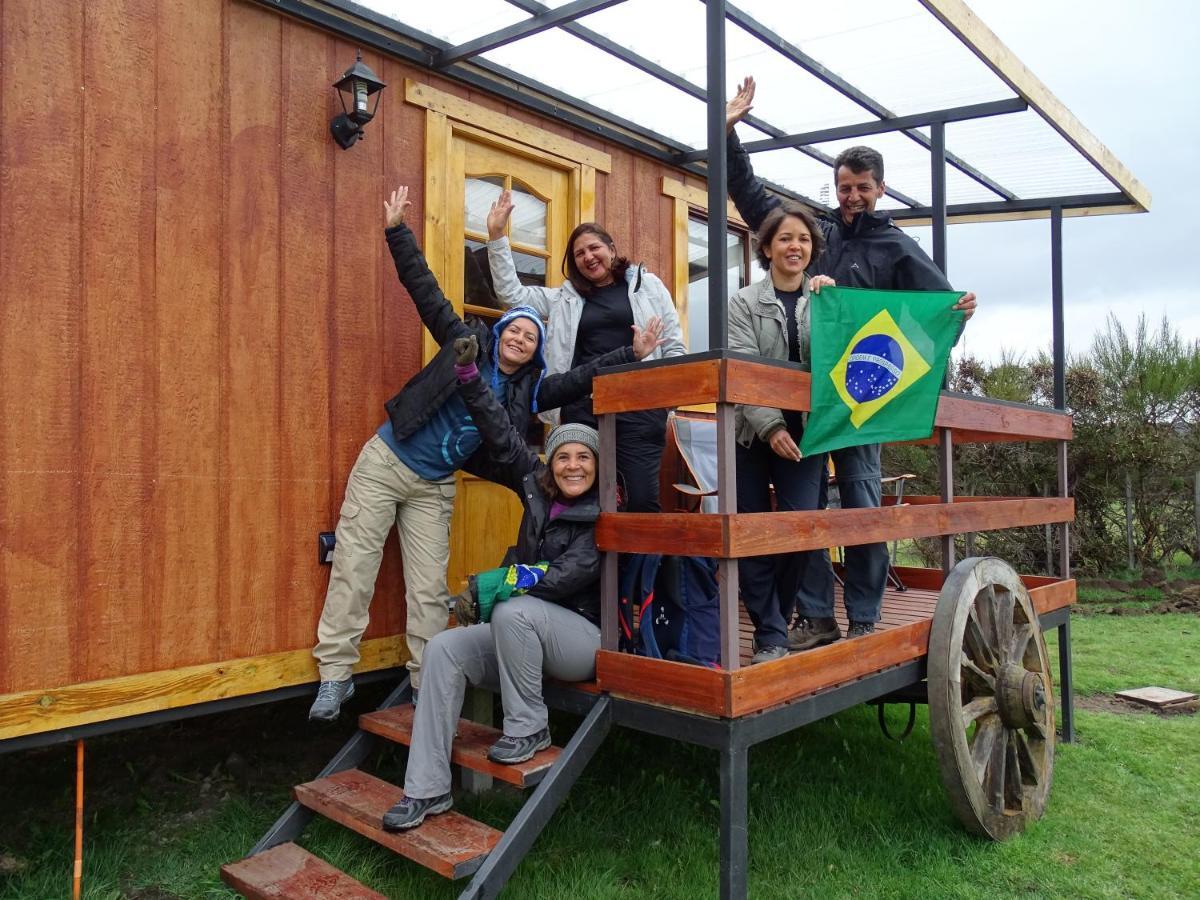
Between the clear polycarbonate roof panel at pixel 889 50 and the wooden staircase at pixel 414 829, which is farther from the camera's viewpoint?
the clear polycarbonate roof panel at pixel 889 50

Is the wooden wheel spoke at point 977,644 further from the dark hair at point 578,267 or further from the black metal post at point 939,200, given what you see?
the dark hair at point 578,267

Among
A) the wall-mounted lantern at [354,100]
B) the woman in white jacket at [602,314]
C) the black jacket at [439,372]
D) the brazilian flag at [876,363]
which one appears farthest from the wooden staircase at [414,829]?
the wall-mounted lantern at [354,100]

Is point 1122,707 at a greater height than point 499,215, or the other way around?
point 499,215

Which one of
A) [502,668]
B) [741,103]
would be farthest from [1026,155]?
[502,668]

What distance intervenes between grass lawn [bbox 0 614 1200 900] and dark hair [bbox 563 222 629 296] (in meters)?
2.07

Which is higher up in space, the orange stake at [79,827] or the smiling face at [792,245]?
the smiling face at [792,245]

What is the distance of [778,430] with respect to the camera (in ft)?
10.2

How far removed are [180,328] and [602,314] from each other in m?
1.55

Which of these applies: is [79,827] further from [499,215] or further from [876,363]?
[876,363]

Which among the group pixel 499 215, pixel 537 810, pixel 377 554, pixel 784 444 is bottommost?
pixel 537 810

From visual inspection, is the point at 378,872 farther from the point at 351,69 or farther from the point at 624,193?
the point at 624,193

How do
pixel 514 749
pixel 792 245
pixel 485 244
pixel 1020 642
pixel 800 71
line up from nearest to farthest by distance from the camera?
1. pixel 514 749
2. pixel 792 245
3. pixel 1020 642
4. pixel 800 71
5. pixel 485 244

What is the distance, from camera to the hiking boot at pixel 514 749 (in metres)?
2.81

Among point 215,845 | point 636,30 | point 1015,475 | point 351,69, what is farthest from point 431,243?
point 1015,475
